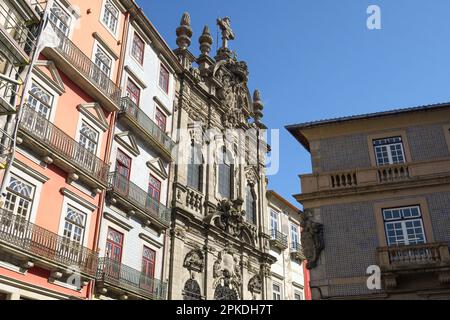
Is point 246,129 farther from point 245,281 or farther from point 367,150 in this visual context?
point 367,150

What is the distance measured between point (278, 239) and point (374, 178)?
14.8 meters

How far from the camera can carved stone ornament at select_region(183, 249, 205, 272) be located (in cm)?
2195

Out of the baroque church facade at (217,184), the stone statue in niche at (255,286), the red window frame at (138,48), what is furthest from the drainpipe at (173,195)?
the stone statue in niche at (255,286)

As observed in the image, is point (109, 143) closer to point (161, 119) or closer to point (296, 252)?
point (161, 119)

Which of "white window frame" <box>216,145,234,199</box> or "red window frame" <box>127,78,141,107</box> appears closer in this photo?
"red window frame" <box>127,78,141,107</box>

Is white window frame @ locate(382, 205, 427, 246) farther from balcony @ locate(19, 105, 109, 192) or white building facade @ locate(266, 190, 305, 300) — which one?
white building facade @ locate(266, 190, 305, 300)

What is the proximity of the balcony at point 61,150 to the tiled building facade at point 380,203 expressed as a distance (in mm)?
7512

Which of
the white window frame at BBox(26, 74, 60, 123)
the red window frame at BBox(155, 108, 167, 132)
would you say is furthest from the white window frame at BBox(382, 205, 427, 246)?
the white window frame at BBox(26, 74, 60, 123)

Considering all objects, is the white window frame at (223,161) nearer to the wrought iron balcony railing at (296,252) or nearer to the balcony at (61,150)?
the wrought iron balcony railing at (296,252)

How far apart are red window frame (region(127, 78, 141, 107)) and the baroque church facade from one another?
3.26 m

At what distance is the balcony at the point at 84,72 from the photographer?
15.9m
